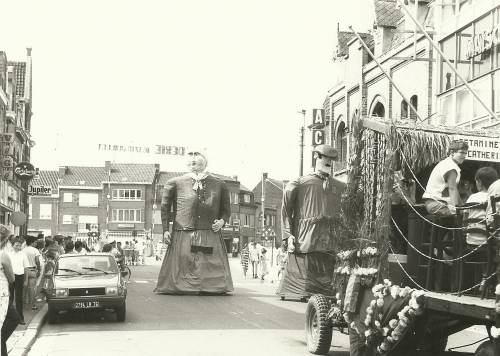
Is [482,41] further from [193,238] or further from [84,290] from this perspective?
[84,290]

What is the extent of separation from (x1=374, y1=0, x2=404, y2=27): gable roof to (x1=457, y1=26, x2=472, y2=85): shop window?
31.5ft

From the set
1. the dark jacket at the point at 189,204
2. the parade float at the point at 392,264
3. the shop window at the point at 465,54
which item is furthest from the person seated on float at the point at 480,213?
the shop window at the point at 465,54

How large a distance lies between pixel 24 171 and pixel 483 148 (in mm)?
30675

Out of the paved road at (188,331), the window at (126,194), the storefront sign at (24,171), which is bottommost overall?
Answer: the paved road at (188,331)

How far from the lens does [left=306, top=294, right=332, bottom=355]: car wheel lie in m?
→ 10.5

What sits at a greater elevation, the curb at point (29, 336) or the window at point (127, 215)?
the window at point (127, 215)

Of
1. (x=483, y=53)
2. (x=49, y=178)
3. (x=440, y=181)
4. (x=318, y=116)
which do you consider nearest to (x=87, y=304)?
(x=440, y=181)

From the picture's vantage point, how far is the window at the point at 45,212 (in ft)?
371

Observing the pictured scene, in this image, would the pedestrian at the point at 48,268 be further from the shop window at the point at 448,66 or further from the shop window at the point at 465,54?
the shop window at the point at 448,66

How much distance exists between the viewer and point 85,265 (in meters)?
16.5

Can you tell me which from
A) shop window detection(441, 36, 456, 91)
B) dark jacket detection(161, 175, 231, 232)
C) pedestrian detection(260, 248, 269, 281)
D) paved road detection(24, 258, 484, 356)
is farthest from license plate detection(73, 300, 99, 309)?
pedestrian detection(260, 248, 269, 281)

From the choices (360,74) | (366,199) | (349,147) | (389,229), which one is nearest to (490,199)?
(389,229)

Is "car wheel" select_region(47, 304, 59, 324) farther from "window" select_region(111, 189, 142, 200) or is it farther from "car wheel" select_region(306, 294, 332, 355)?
"window" select_region(111, 189, 142, 200)

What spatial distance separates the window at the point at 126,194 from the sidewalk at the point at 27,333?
94.3m
